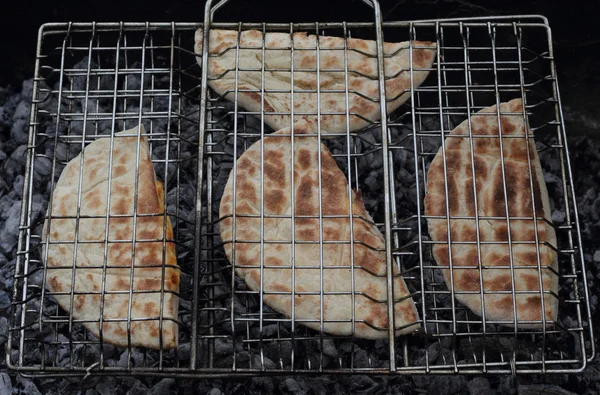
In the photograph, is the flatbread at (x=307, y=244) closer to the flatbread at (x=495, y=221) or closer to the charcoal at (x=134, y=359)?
the flatbread at (x=495, y=221)

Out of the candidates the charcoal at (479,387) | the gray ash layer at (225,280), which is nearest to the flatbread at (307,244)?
the gray ash layer at (225,280)

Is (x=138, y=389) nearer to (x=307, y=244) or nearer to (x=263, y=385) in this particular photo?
(x=263, y=385)

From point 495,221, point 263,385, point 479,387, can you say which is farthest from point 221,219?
point 479,387

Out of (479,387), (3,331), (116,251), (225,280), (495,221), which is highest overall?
(495,221)

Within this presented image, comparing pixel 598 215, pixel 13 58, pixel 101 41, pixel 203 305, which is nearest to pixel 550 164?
pixel 598 215

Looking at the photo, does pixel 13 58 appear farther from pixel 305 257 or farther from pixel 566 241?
pixel 566 241

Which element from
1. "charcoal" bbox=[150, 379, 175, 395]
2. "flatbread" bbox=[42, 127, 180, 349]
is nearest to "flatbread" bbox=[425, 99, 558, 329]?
"flatbread" bbox=[42, 127, 180, 349]
